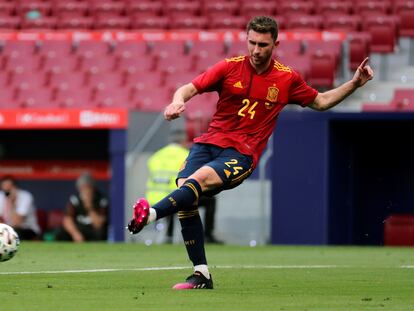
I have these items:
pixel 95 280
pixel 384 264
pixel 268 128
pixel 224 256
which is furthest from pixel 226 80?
pixel 224 256

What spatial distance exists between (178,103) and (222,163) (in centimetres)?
66

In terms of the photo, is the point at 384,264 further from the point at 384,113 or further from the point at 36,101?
the point at 36,101

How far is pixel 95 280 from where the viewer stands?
927cm

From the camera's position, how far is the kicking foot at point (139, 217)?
7.74 meters

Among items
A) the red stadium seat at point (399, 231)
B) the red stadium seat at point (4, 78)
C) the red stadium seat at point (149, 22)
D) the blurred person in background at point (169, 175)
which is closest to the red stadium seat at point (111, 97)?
the red stadium seat at point (4, 78)

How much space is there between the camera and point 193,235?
28.1 feet

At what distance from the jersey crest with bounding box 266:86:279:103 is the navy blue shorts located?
17.6 inches

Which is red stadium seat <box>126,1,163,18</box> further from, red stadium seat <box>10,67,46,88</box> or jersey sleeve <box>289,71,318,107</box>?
jersey sleeve <box>289,71,318,107</box>

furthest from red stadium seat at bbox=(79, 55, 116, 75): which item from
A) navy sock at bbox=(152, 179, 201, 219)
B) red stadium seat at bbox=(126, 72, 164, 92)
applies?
navy sock at bbox=(152, 179, 201, 219)

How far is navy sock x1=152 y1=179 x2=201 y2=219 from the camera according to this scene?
316 inches

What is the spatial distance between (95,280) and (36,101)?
482 inches

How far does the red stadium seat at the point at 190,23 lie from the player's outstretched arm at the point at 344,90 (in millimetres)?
15132

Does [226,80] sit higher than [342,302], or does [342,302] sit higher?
[226,80]

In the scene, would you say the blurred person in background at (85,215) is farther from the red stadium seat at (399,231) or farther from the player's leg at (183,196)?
the player's leg at (183,196)
